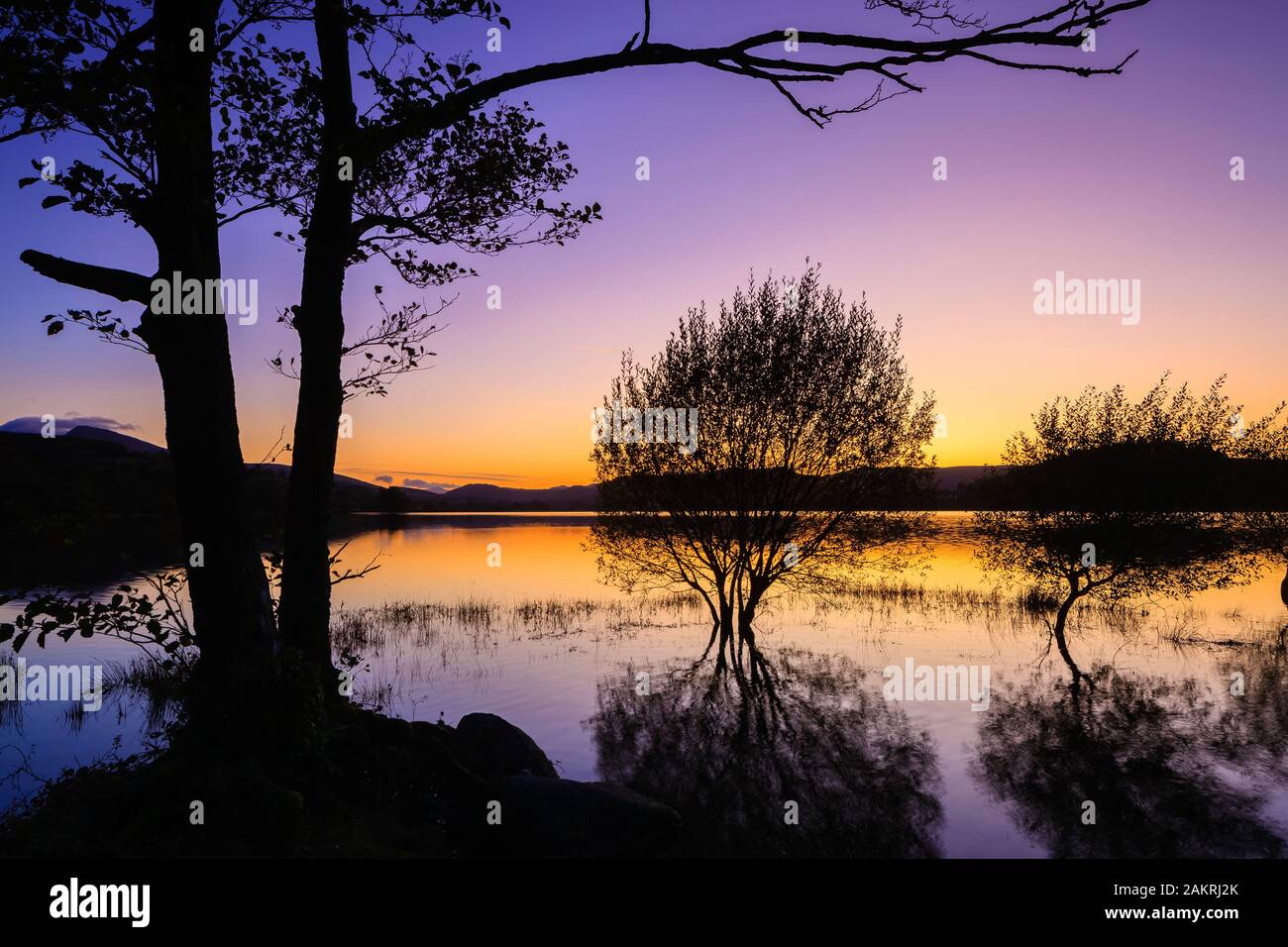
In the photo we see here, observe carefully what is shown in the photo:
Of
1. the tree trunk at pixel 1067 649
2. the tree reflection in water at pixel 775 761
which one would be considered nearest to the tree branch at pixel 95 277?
the tree reflection in water at pixel 775 761

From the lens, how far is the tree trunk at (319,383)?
1284 cm

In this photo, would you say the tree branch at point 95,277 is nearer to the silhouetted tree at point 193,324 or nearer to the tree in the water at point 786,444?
the silhouetted tree at point 193,324

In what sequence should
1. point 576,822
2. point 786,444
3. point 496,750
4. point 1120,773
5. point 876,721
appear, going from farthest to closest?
point 786,444 → point 876,721 → point 1120,773 → point 496,750 → point 576,822

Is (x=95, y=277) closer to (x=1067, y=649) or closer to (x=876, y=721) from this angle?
(x=876, y=721)

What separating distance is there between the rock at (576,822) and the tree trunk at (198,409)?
468 cm

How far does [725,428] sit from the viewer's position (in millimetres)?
30953

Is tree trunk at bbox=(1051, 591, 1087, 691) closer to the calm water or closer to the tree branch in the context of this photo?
the calm water

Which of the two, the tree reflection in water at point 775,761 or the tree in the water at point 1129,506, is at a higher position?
the tree in the water at point 1129,506

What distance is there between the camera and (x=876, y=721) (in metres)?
22.0

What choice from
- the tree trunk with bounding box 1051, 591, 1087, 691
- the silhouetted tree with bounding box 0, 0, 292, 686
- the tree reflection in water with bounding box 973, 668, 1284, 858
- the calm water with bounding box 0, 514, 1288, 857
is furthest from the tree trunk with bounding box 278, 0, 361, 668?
the tree trunk with bounding box 1051, 591, 1087, 691

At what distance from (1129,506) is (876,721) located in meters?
15.0

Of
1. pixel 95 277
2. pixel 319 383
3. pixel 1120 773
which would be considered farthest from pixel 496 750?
pixel 1120 773

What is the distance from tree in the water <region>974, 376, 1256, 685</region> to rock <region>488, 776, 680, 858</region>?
22.0 m
